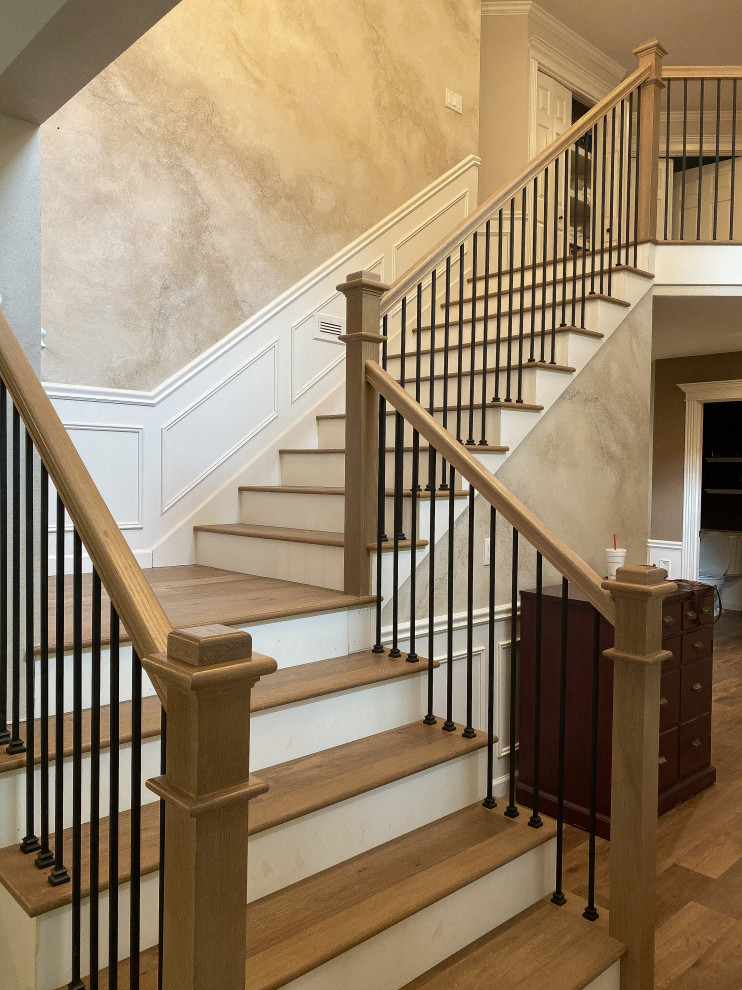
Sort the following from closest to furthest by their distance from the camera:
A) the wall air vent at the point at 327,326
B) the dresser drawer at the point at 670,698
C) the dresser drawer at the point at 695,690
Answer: the dresser drawer at the point at 670,698 → the dresser drawer at the point at 695,690 → the wall air vent at the point at 327,326

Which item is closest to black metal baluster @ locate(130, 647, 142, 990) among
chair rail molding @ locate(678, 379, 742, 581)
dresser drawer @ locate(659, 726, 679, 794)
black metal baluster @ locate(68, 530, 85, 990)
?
black metal baluster @ locate(68, 530, 85, 990)

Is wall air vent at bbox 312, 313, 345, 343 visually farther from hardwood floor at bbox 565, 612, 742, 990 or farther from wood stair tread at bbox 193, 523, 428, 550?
hardwood floor at bbox 565, 612, 742, 990

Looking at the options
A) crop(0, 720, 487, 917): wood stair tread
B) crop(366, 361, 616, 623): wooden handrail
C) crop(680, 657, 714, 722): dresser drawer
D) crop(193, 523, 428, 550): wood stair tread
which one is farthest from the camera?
crop(680, 657, 714, 722): dresser drawer

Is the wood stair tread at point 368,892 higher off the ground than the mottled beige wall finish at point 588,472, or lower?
lower

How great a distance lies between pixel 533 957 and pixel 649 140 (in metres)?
4.06

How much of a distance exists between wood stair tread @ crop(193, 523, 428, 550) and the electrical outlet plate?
327 centimetres

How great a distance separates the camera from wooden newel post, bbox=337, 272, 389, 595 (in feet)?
9.12

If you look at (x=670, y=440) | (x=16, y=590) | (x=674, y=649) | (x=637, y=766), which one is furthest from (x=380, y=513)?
(x=670, y=440)

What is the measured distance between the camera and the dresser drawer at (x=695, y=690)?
3625 millimetres

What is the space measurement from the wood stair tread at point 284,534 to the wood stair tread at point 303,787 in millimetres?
713

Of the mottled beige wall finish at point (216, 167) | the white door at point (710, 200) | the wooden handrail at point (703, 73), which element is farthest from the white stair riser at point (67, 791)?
the white door at point (710, 200)

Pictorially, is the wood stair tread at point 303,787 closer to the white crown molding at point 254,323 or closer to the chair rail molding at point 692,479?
the white crown molding at point 254,323

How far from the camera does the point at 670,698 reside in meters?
3.54

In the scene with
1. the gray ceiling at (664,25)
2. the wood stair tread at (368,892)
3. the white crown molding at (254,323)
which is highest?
the gray ceiling at (664,25)
